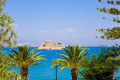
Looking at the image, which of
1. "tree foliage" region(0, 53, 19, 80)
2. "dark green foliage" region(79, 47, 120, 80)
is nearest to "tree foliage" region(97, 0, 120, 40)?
"dark green foliage" region(79, 47, 120, 80)

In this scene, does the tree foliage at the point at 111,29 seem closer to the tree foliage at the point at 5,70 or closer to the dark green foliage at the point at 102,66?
the dark green foliage at the point at 102,66

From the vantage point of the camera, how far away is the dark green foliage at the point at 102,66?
11109 millimetres

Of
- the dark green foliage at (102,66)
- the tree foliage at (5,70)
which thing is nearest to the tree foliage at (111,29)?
the dark green foliage at (102,66)

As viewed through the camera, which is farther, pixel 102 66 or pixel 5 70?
pixel 102 66

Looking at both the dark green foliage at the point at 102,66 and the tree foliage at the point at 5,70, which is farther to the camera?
the dark green foliage at the point at 102,66

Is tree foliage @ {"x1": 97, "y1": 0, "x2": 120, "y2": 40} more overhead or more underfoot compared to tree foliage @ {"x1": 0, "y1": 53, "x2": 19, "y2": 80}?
more overhead

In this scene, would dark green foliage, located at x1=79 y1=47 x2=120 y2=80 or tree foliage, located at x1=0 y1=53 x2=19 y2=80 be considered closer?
tree foliage, located at x1=0 y1=53 x2=19 y2=80

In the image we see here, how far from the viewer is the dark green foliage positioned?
36.4 ft

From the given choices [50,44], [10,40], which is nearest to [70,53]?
[10,40]

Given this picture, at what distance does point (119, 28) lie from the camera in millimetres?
11828

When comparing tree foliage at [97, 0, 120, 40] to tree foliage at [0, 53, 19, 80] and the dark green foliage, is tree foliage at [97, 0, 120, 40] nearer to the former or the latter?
the dark green foliage

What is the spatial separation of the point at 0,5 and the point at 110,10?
262 inches

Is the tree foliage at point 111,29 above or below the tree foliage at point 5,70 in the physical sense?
above

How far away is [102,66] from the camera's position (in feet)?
35.7
